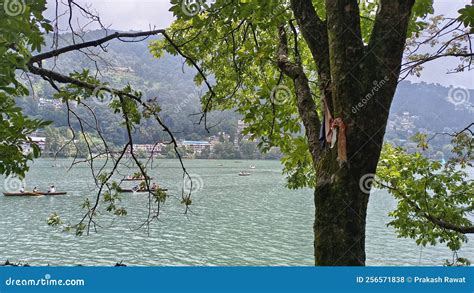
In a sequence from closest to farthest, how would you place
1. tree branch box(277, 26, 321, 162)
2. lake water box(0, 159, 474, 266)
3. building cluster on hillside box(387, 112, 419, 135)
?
tree branch box(277, 26, 321, 162)
lake water box(0, 159, 474, 266)
building cluster on hillside box(387, 112, 419, 135)

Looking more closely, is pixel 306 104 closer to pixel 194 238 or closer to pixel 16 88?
pixel 16 88

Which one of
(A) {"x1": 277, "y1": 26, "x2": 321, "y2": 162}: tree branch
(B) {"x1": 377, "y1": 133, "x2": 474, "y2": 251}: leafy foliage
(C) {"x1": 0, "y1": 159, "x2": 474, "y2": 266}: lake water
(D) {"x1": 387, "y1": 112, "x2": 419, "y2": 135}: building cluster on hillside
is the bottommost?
(C) {"x1": 0, "y1": 159, "x2": 474, "y2": 266}: lake water

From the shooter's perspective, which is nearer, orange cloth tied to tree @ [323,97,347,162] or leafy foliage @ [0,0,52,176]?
leafy foliage @ [0,0,52,176]

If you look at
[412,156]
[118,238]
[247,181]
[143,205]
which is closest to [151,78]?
[247,181]

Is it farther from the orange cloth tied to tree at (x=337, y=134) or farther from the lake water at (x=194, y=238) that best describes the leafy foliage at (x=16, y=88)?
the lake water at (x=194, y=238)

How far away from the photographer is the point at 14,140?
2.62 metres

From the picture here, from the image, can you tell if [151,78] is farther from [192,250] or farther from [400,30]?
[400,30]

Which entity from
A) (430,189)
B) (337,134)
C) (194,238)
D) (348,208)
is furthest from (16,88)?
(194,238)

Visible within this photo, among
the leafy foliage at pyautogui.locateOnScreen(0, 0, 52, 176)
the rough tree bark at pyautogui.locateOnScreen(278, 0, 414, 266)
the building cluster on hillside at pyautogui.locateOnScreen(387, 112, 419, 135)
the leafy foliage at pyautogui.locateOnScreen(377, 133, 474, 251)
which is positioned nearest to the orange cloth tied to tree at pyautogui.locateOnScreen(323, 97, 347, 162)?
the rough tree bark at pyautogui.locateOnScreen(278, 0, 414, 266)

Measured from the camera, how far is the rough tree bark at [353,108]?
7.25 feet

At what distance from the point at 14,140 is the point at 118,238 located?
2127cm

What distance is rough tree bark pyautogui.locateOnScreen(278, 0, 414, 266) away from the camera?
7.25 ft

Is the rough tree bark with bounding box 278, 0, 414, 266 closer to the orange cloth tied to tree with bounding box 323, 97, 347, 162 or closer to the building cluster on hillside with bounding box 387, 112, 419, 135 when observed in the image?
the orange cloth tied to tree with bounding box 323, 97, 347, 162

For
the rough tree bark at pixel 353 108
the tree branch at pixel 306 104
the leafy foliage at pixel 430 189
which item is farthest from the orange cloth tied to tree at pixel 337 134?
the leafy foliage at pixel 430 189
